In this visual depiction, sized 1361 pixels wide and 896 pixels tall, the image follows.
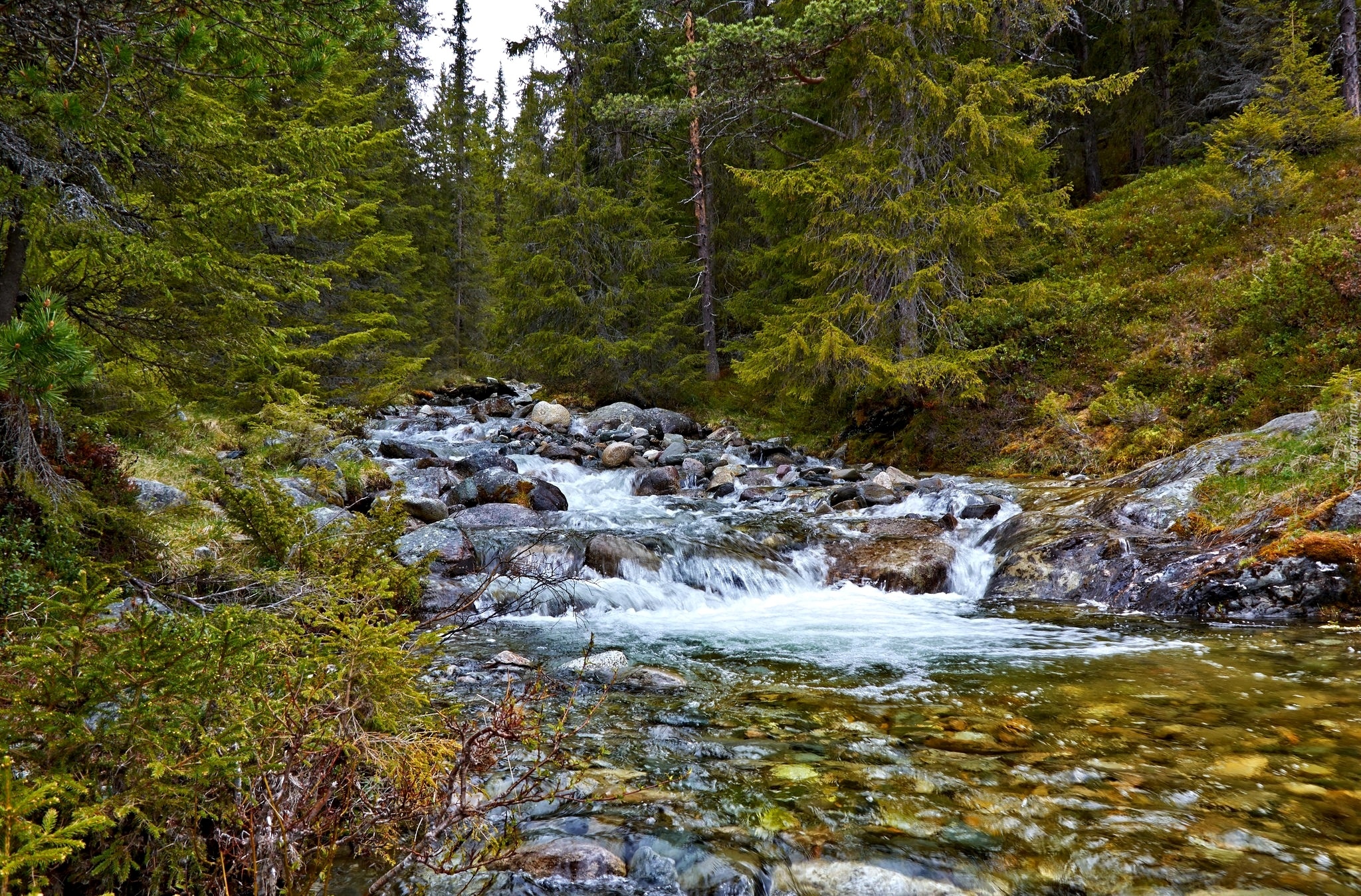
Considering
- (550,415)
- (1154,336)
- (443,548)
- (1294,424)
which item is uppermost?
(1154,336)

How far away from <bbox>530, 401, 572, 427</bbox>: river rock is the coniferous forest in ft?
1.80

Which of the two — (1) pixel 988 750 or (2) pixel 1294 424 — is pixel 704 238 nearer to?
(2) pixel 1294 424

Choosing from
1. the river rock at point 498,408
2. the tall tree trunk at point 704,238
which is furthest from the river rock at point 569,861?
the river rock at point 498,408

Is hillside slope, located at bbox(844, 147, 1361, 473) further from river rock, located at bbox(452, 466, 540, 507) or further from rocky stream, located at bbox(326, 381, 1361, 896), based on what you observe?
river rock, located at bbox(452, 466, 540, 507)

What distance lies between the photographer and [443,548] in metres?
8.14

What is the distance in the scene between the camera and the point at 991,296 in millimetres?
12680

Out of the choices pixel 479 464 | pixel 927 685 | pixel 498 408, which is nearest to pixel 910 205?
pixel 479 464

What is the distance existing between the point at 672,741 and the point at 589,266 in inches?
757

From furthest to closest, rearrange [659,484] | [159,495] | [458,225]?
[458,225] < [659,484] < [159,495]

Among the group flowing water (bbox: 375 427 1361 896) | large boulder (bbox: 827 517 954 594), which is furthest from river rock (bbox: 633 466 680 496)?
flowing water (bbox: 375 427 1361 896)

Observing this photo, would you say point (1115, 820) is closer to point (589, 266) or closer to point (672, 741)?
point (672, 741)

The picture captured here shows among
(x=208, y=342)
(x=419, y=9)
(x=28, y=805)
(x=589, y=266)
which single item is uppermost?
(x=419, y=9)

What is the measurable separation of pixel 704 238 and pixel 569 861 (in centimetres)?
2037

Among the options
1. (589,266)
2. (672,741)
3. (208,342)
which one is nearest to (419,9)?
(589,266)
